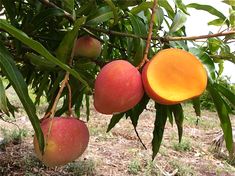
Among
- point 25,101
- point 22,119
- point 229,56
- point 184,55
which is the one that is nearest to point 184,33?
point 229,56

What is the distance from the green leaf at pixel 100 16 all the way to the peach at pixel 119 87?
1.08ft

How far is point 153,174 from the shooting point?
320cm

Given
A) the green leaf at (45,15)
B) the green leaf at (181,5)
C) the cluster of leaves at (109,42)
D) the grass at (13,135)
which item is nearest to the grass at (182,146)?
the grass at (13,135)

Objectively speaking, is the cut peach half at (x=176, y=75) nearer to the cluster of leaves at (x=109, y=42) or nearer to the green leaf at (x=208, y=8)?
the cluster of leaves at (x=109, y=42)

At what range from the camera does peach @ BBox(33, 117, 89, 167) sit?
29.5 inches

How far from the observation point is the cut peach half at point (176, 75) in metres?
0.70

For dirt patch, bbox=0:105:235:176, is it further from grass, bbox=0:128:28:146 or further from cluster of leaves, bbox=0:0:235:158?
cluster of leaves, bbox=0:0:235:158

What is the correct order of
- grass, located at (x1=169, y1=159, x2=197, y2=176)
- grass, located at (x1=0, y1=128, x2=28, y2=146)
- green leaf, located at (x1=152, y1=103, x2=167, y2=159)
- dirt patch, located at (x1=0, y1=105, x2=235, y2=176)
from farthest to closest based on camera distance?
1. grass, located at (x1=0, y1=128, x2=28, y2=146)
2. grass, located at (x1=169, y1=159, x2=197, y2=176)
3. dirt patch, located at (x1=0, y1=105, x2=235, y2=176)
4. green leaf, located at (x1=152, y1=103, x2=167, y2=159)

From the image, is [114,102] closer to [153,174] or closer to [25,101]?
[25,101]

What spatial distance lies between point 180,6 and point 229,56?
261 millimetres

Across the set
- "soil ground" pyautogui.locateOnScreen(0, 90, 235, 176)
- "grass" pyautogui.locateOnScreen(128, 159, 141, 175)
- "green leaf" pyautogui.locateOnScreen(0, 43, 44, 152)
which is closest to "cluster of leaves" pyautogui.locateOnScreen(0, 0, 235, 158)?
"green leaf" pyautogui.locateOnScreen(0, 43, 44, 152)

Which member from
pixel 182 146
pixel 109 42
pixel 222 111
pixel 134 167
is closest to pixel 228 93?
pixel 222 111

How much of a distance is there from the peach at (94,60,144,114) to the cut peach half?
2 centimetres

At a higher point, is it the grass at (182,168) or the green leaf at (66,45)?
the green leaf at (66,45)
